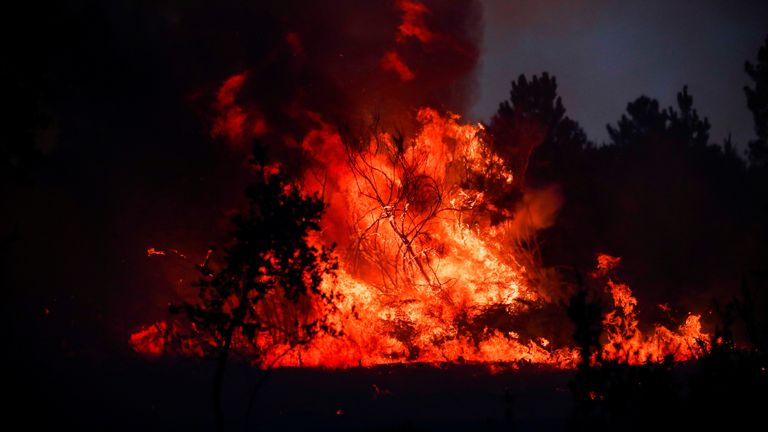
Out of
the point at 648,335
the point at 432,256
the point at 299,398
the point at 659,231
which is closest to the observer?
the point at 299,398

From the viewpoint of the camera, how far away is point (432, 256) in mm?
16969

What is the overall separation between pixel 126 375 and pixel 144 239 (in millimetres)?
5838

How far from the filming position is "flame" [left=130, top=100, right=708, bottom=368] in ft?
48.9

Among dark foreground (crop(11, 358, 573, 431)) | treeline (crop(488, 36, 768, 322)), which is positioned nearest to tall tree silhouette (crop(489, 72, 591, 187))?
treeline (crop(488, 36, 768, 322))

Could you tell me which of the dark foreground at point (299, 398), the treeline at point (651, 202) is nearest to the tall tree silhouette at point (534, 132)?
the treeline at point (651, 202)

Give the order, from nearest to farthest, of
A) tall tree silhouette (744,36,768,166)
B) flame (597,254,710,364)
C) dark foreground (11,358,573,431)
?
dark foreground (11,358,573,431) < flame (597,254,710,364) < tall tree silhouette (744,36,768,166)

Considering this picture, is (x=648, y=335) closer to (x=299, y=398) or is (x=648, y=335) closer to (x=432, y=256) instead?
(x=432, y=256)

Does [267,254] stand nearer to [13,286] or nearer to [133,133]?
[13,286]

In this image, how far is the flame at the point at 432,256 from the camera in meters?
14.9

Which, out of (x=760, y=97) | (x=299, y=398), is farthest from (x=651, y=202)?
(x=299, y=398)

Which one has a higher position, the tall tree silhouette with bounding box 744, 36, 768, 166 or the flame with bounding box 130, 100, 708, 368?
the tall tree silhouette with bounding box 744, 36, 768, 166

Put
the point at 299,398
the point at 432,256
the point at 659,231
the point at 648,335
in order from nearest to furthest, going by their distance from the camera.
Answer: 1. the point at 299,398
2. the point at 432,256
3. the point at 648,335
4. the point at 659,231

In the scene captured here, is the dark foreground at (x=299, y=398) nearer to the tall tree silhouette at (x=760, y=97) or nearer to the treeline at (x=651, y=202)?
the treeline at (x=651, y=202)

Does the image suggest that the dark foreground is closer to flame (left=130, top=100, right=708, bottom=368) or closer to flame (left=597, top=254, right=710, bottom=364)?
flame (left=130, top=100, right=708, bottom=368)
